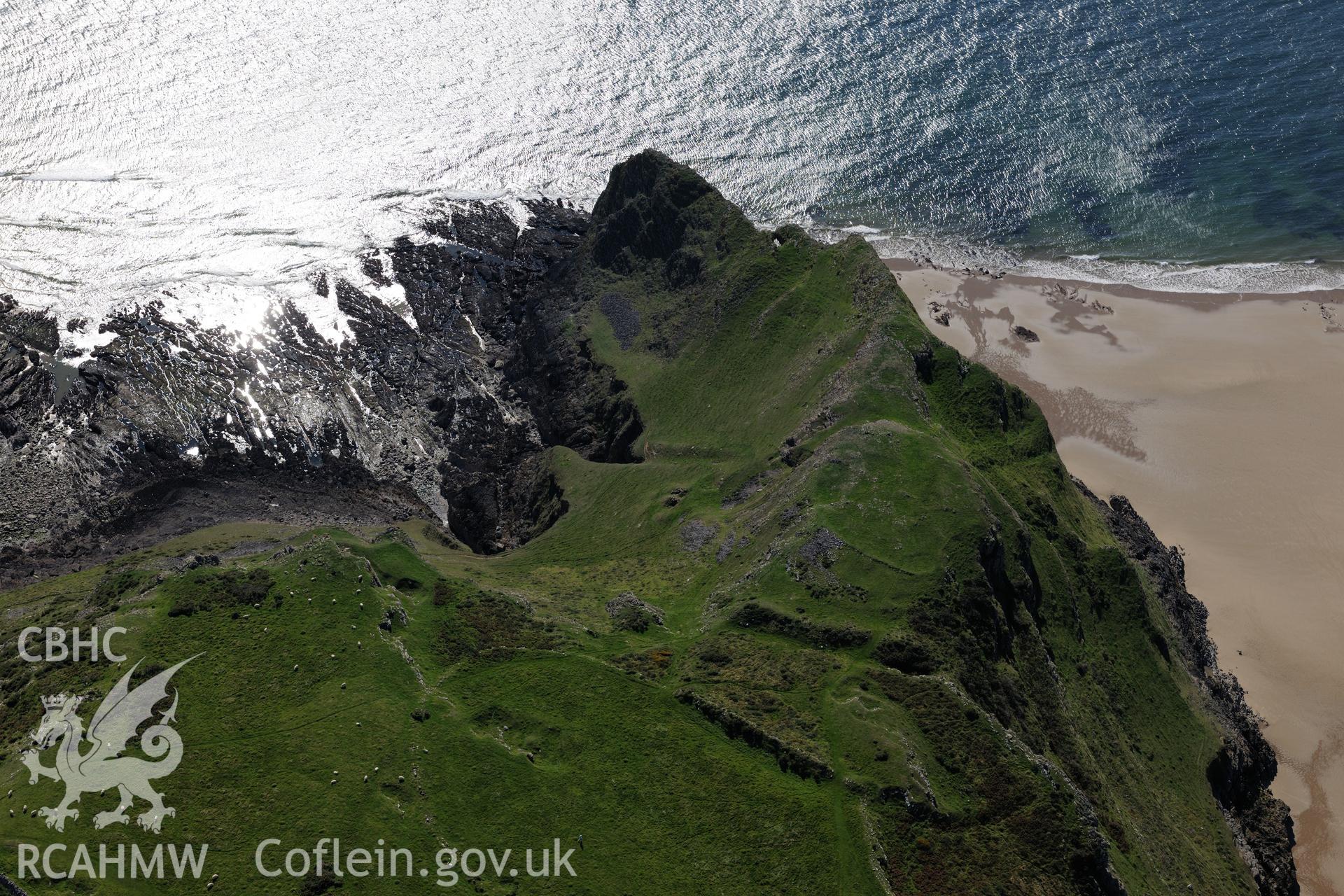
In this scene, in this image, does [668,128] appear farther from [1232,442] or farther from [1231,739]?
[1231,739]

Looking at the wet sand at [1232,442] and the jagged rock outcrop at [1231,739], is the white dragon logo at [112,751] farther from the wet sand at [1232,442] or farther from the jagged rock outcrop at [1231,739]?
the wet sand at [1232,442]

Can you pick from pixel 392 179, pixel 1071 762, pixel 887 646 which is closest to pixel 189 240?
pixel 392 179

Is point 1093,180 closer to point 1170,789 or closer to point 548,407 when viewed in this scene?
point 548,407

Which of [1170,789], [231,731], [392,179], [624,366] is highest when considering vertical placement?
[392,179]

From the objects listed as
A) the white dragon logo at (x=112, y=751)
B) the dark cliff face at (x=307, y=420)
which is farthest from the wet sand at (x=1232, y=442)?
the white dragon logo at (x=112, y=751)

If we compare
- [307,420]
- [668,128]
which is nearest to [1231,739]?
[307,420]

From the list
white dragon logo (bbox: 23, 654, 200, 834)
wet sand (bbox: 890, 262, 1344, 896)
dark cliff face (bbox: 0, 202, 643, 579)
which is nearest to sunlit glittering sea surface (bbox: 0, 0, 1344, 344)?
dark cliff face (bbox: 0, 202, 643, 579)
